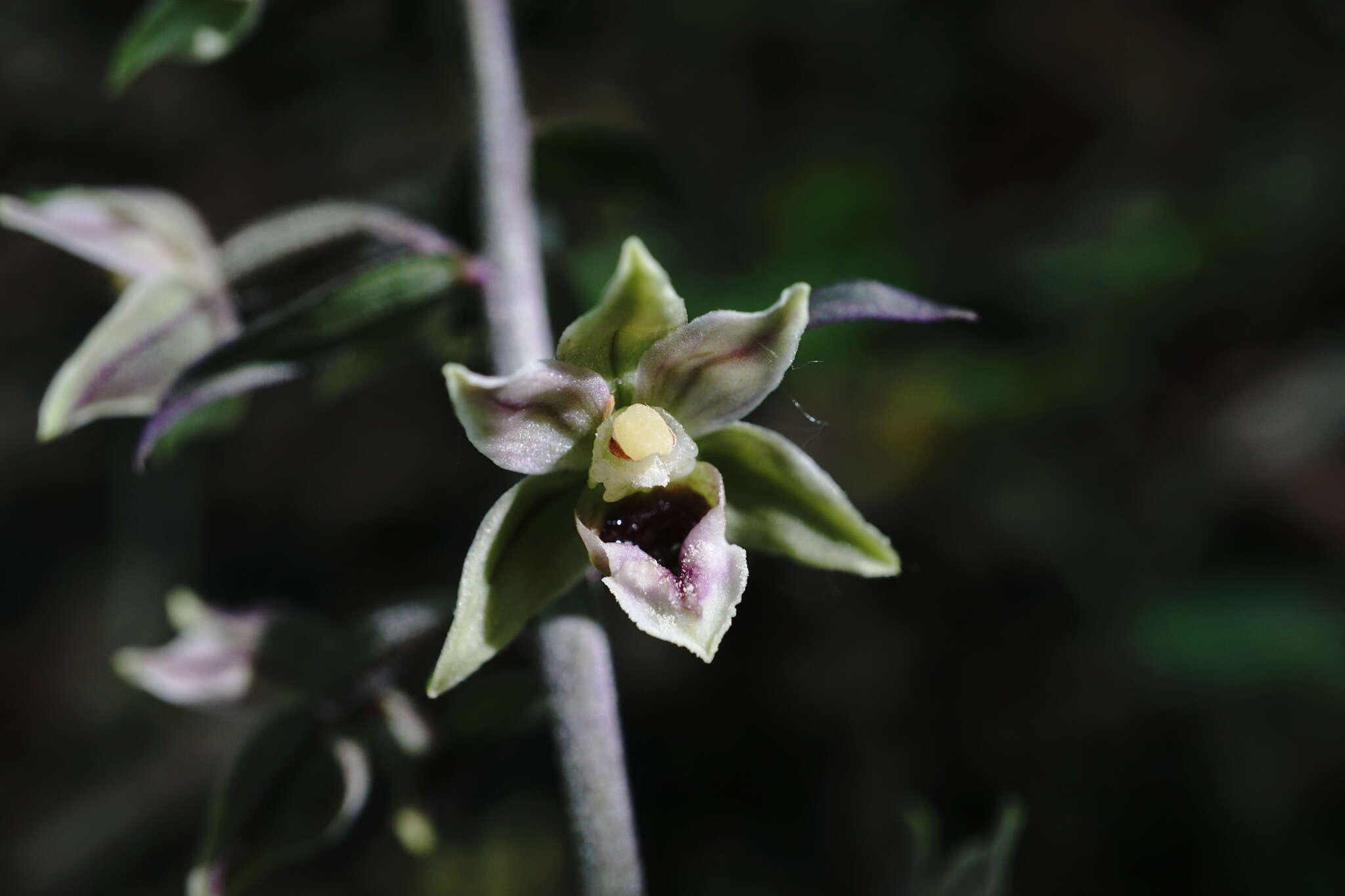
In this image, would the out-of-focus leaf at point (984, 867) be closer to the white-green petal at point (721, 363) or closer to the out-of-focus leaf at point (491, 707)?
the out-of-focus leaf at point (491, 707)

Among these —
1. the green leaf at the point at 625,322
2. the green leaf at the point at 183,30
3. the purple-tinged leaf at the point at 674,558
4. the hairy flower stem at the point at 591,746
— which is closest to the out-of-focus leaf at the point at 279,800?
the hairy flower stem at the point at 591,746

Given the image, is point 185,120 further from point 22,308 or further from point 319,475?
point 319,475

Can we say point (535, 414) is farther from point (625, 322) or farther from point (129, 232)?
point (129, 232)

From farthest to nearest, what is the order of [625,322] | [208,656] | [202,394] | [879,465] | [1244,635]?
[879,465], [1244,635], [208,656], [202,394], [625,322]

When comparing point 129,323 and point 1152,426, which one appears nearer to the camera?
point 129,323

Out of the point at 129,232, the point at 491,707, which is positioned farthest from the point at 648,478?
the point at 129,232

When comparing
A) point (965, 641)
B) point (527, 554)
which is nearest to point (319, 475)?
point (965, 641)

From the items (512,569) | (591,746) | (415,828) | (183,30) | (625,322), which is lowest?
(415,828)

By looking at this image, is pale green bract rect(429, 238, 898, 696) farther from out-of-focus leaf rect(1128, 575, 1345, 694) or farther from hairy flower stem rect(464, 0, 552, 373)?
out-of-focus leaf rect(1128, 575, 1345, 694)
